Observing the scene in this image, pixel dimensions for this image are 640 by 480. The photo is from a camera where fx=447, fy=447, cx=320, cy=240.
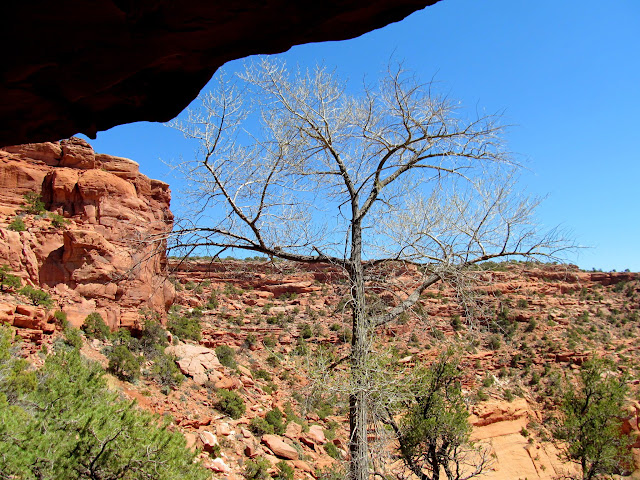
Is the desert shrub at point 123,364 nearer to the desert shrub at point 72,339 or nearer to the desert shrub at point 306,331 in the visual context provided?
the desert shrub at point 72,339

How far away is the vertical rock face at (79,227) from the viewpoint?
18.3m

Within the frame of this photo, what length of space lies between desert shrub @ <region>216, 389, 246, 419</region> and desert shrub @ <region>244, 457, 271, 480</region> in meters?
3.51

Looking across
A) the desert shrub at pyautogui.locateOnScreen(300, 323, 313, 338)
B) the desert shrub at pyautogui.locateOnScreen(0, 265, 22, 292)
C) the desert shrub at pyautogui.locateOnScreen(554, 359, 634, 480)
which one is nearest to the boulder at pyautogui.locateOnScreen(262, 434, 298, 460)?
the desert shrub at pyautogui.locateOnScreen(554, 359, 634, 480)

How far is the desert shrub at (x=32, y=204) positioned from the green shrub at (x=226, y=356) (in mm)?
11003

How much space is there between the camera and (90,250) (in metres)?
19.2

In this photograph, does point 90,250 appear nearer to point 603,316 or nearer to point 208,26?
point 208,26

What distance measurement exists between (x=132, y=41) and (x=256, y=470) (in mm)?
14460

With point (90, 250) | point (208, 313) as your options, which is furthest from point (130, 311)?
point (208, 313)

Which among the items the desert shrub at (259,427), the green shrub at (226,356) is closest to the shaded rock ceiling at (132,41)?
the desert shrub at (259,427)

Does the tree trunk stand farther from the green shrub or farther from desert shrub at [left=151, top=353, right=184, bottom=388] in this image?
the green shrub

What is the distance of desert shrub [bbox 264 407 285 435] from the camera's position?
18.4 meters

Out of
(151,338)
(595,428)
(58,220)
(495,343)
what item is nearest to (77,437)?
(151,338)

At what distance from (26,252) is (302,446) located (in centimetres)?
1357

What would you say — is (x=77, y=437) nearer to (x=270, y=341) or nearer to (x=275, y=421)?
(x=275, y=421)
